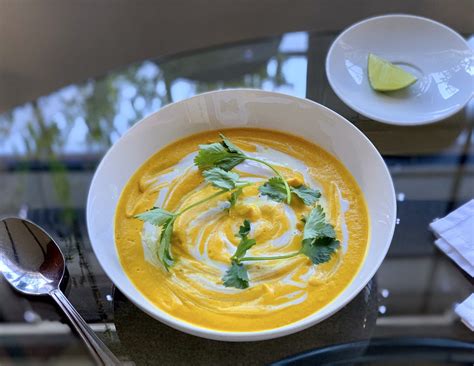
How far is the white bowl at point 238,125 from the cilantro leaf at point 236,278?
3.5 inches

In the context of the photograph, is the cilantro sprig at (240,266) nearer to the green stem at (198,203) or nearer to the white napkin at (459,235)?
the green stem at (198,203)

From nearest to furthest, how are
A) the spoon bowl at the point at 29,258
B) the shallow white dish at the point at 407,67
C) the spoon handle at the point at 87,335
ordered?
the spoon handle at the point at 87,335 < the spoon bowl at the point at 29,258 < the shallow white dish at the point at 407,67

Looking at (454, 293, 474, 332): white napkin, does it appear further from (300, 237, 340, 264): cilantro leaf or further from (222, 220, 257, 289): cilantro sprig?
(222, 220, 257, 289): cilantro sprig

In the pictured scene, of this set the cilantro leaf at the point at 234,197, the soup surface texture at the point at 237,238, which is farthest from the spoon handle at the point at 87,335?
the cilantro leaf at the point at 234,197

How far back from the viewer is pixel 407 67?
1.39 meters

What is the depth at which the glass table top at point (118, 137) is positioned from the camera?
3.26 ft

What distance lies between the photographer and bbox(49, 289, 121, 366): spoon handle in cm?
96

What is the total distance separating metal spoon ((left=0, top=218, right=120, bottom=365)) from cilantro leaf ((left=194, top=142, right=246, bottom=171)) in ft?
1.00

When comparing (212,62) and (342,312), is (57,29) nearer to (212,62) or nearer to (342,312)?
(212,62)

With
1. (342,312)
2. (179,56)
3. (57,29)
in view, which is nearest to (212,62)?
(179,56)

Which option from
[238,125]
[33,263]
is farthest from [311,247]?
[33,263]

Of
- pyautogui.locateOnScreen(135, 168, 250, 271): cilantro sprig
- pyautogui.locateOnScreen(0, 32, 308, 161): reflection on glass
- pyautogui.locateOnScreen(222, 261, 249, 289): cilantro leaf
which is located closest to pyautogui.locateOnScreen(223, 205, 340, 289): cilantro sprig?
pyautogui.locateOnScreen(222, 261, 249, 289): cilantro leaf

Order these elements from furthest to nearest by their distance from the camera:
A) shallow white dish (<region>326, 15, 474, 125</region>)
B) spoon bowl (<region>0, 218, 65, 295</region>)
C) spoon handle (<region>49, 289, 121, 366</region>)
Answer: shallow white dish (<region>326, 15, 474, 125</region>) → spoon bowl (<region>0, 218, 65, 295</region>) → spoon handle (<region>49, 289, 121, 366</region>)

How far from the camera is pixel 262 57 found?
1.43 m
